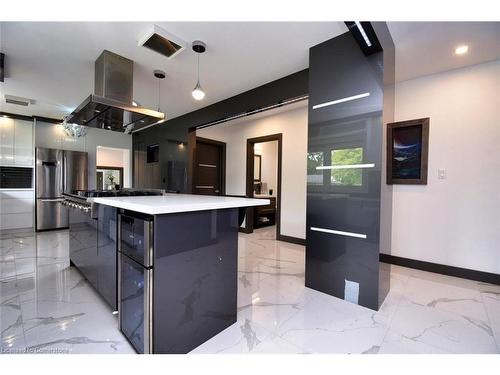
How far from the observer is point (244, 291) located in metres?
2.23

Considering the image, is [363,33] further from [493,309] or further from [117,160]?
[117,160]

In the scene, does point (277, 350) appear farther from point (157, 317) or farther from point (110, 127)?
point (110, 127)

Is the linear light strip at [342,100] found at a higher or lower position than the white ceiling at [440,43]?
lower

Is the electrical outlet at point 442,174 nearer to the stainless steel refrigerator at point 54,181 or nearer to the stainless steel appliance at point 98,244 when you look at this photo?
the stainless steel appliance at point 98,244

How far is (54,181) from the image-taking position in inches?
192

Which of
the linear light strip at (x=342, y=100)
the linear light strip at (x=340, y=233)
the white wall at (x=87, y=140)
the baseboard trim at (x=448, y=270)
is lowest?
the baseboard trim at (x=448, y=270)

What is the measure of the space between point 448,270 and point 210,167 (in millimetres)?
4494

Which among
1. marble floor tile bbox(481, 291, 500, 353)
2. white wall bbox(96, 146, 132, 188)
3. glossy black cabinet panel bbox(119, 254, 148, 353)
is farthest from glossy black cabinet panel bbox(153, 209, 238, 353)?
white wall bbox(96, 146, 132, 188)

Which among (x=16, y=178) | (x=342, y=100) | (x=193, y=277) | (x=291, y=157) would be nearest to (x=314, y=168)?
(x=342, y=100)

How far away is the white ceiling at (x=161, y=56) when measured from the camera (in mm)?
2053

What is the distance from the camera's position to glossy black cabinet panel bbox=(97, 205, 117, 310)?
162cm

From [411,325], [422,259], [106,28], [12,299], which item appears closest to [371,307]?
[411,325]

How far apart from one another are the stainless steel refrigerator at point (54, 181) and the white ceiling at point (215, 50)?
1.74 m

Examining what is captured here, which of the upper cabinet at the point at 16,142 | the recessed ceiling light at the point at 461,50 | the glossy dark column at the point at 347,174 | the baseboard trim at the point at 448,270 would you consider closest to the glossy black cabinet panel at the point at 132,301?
the glossy dark column at the point at 347,174
